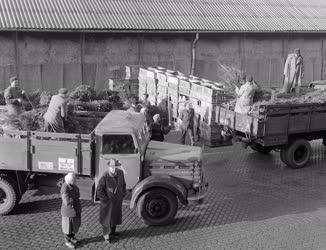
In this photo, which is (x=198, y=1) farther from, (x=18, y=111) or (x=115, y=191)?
(x=115, y=191)

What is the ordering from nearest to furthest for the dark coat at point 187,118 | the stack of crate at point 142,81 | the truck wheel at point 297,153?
the truck wheel at point 297,153 → the dark coat at point 187,118 → the stack of crate at point 142,81

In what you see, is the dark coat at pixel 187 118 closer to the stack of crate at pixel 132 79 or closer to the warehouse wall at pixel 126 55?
the stack of crate at pixel 132 79

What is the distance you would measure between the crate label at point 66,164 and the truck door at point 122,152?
55 cm

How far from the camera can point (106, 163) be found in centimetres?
1041

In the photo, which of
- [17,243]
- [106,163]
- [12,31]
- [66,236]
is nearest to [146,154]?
[106,163]

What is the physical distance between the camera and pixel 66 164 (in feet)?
34.4

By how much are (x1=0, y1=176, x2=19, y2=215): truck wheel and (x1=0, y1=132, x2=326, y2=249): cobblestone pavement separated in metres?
0.21

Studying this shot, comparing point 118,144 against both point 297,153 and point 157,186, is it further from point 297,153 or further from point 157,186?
point 297,153

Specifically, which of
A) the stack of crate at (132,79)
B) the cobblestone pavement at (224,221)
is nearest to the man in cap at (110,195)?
the cobblestone pavement at (224,221)

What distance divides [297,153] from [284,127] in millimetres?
1156

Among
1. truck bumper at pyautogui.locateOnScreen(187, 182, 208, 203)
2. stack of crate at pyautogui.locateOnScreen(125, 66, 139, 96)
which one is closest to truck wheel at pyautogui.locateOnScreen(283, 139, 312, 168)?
truck bumper at pyautogui.locateOnScreen(187, 182, 208, 203)

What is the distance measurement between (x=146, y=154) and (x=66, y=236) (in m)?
2.40

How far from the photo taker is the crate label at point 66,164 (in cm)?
1048

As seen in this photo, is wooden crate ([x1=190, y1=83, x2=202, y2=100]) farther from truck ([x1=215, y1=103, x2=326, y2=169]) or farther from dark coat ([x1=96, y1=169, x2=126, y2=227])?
dark coat ([x1=96, y1=169, x2=126, y2=227])
